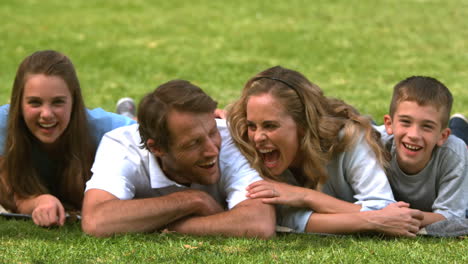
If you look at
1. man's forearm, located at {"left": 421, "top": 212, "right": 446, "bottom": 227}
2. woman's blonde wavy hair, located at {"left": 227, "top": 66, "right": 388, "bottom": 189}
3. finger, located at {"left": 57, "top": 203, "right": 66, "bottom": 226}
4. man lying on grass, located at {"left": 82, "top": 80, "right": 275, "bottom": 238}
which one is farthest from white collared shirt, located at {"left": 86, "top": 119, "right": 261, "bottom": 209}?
man's forearm, located at {"left": 421, "top": 212, "right": 446, "bottom": 227}

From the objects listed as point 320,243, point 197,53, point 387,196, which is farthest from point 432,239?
point 197,53

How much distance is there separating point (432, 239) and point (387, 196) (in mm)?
453

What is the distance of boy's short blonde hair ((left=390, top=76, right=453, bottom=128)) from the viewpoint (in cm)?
554

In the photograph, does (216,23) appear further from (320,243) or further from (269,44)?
(320,243)

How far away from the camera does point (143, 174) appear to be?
18.2 feet

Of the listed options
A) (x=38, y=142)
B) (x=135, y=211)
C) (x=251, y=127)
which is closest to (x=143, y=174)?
(x=135, y=211)

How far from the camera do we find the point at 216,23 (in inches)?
679

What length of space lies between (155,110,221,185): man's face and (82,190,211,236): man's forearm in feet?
0.81

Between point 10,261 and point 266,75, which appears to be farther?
point 266,75

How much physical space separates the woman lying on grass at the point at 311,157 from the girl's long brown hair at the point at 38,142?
128 cm

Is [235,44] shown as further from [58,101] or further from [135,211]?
[135,211]

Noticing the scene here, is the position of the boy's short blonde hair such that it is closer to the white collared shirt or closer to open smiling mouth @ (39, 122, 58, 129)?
the white collared shirt

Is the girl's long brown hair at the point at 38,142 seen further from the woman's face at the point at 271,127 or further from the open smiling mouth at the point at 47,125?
the woman's face at the point at 271,127

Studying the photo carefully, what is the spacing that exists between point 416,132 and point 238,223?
1.52 m
